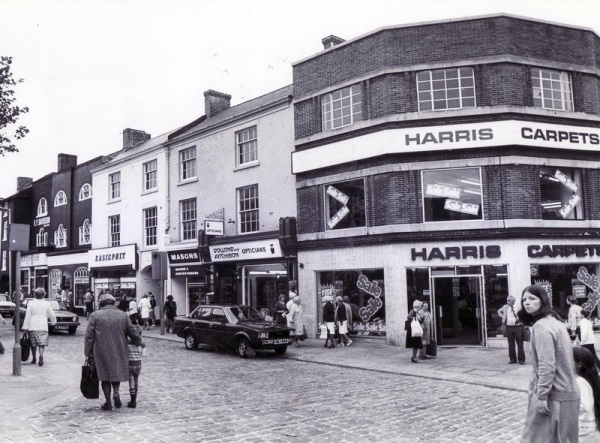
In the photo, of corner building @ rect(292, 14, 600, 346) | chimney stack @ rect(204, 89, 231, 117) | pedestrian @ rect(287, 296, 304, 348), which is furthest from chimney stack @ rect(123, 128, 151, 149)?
pedestrian @ rect(287, 296, 304, 348)

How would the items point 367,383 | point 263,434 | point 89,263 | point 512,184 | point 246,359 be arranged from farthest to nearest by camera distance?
point 89,263, point 512,184, point 246,359, point 367,383, point 263,434

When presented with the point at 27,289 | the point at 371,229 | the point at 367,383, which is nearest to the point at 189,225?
the point at 371,229

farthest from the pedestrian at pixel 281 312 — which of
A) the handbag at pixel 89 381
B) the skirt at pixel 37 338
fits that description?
the handbag at pixel 89 381

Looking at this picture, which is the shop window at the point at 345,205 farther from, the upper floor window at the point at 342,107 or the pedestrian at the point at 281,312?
the pedestrian at the point at 281,312

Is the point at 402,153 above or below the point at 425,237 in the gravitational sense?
above

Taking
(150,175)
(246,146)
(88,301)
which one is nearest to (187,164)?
(150,175)

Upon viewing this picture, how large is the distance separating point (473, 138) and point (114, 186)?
70.8 feet

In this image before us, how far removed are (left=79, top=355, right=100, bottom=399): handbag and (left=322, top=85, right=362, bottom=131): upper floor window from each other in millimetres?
12896

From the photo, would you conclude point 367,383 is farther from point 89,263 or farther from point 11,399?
point 89,263

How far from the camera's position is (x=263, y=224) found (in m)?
22.0

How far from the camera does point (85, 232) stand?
111ft

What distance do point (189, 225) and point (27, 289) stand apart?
62.7ft

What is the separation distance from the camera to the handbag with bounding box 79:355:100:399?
7938mm

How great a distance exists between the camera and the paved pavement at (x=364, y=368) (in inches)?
372
